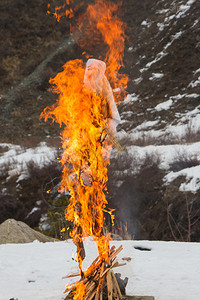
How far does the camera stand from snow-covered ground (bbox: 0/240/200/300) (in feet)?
10.8

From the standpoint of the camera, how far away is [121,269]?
158 inches

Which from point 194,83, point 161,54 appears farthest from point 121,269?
point 161,54

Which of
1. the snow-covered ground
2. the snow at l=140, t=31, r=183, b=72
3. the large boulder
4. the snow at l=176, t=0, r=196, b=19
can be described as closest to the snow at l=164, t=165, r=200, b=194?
the snow-covered ground

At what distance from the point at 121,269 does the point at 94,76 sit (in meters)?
2.44

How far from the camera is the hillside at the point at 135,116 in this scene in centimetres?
795

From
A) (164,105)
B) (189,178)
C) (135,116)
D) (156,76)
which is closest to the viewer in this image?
(189,178)

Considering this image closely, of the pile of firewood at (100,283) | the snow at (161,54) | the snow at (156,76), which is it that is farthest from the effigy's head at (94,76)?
the snow at (161,54)

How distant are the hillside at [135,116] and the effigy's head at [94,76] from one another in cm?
154

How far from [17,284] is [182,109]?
42.2 ft

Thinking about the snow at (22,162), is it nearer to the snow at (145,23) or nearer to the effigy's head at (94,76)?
the effigy's head at (94,76)

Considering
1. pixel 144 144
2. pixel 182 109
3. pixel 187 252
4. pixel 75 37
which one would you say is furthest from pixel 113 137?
pixel 75 37

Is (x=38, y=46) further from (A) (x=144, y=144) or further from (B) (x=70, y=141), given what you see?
(B) (x=70, y=141)

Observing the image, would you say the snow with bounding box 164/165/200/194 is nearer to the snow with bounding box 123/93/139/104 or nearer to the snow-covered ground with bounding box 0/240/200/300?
the snow-covered ground with bounding box 0/240/200/300

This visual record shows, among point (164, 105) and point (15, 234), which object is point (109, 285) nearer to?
point (15, 234)
